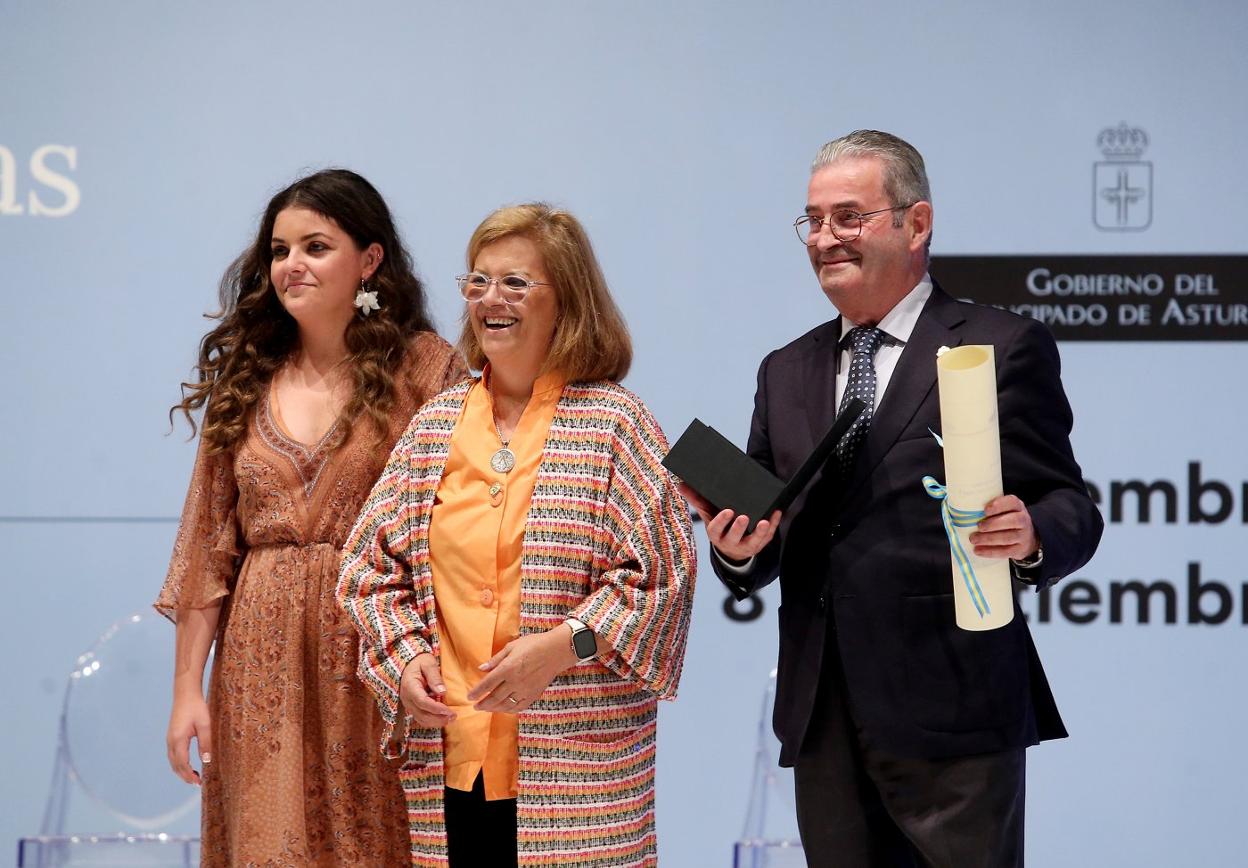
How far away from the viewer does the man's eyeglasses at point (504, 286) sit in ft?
7.73

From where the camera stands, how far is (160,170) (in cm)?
391

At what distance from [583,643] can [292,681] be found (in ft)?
2.11

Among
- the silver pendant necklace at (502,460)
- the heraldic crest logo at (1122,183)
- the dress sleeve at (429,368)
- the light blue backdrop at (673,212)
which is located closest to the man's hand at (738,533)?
the silver pendant necklace at (502,460)

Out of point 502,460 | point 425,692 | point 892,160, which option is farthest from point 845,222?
point 425,692

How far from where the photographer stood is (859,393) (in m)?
2.22

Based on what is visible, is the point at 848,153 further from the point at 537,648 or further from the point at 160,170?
the point at 160,170

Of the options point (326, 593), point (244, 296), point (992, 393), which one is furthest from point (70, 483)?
point (992, 393)

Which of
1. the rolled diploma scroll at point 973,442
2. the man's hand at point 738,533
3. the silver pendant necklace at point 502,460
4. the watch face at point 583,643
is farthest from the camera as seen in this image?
the silver pendant necklace at point 502,460

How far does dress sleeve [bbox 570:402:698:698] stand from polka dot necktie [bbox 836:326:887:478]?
0.98 feet

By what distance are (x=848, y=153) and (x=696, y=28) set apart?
1.74m

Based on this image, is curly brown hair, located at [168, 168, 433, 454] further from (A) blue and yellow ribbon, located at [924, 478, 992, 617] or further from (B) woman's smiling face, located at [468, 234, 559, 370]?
(A) blue and yellow ribbon, located at [924, 478, 992, 617]

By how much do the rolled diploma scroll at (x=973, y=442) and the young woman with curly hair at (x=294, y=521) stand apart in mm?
1127

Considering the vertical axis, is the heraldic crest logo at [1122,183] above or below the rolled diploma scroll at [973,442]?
above

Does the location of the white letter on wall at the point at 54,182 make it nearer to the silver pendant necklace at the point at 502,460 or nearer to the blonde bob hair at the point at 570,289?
the blonde bob hair at the point at 570,289
